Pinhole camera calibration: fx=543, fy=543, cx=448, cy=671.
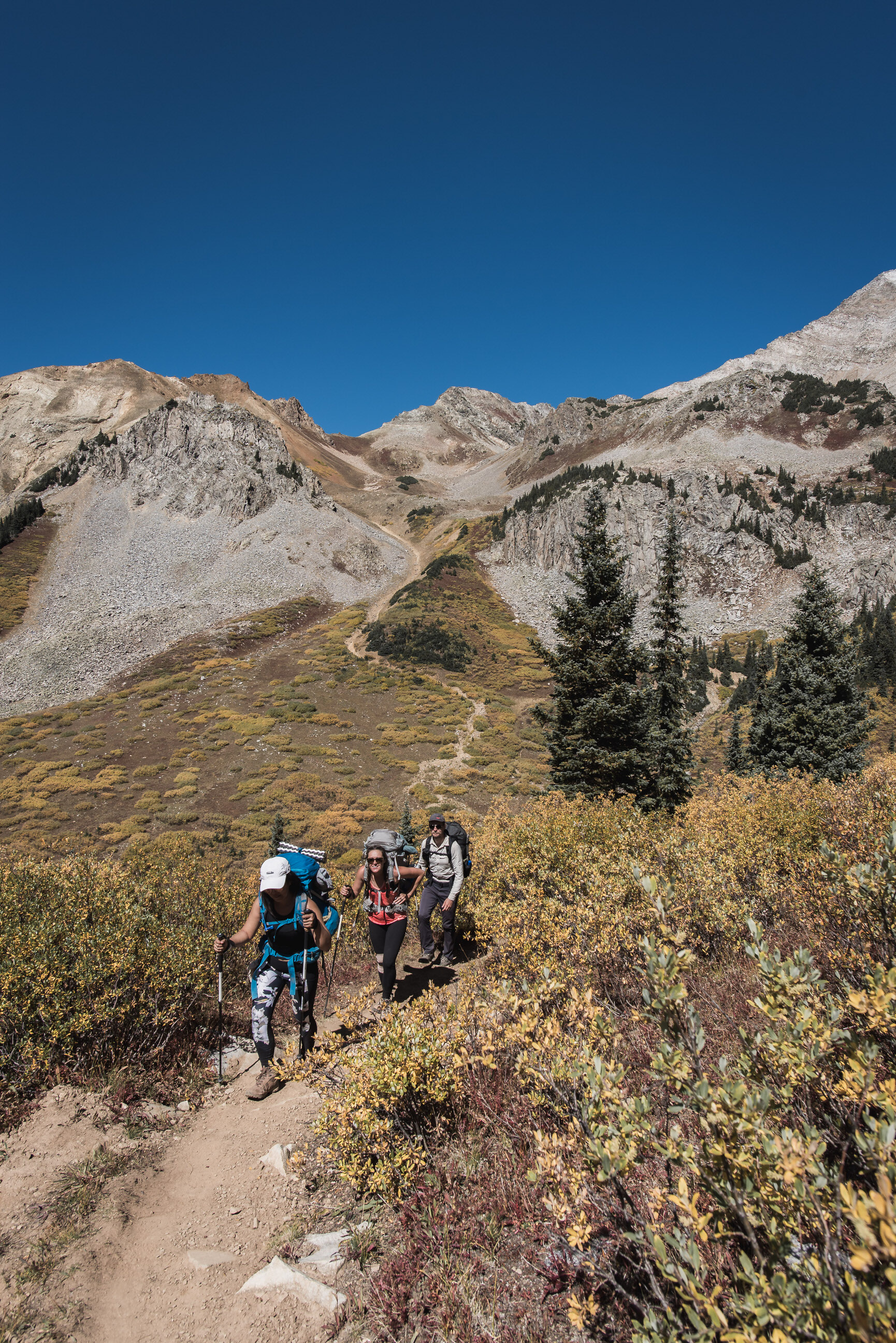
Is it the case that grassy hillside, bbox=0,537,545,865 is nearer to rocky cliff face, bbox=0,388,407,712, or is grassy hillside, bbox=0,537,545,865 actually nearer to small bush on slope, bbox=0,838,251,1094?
rocky cliff face, bbox=0,388,407,712

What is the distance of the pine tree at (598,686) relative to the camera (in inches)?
687

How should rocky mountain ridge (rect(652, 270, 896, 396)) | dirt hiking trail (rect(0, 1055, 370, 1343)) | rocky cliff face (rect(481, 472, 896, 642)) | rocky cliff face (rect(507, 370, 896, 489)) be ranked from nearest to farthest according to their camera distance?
dirt hiking trail (rect(0, 1055, 370, 1343)) → rocky cliff face (rect(481, 472, 896, 642)) → rocky cliff face (rect(507, 370, 896, 489)) → rocky mountain ridge (rect(652, 270, 896, 396))

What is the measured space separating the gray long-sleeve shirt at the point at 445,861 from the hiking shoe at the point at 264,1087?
3.01 meters

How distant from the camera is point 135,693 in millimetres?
46625

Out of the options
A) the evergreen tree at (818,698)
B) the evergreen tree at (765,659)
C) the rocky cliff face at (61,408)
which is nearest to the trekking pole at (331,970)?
the evergreen tree at (818,698)

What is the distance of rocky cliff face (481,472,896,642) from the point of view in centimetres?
7238

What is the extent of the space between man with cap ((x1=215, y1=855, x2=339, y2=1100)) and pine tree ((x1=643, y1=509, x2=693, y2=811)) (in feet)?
51.9

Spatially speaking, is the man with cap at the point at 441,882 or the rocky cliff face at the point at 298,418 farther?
the rocky cliff face at the point at 298,418

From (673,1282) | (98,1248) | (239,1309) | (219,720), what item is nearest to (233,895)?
(98,1248)

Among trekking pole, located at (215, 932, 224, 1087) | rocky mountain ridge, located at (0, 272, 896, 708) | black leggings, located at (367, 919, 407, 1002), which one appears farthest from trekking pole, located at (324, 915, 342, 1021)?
rocky mountain ridge, located at (0, 272, 896, 708)

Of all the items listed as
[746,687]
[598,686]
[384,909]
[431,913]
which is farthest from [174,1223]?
[746,687]

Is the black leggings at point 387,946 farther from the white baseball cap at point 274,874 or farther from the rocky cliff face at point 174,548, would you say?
the rocky cliff face at point 174,548

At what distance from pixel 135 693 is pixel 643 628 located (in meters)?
56.6

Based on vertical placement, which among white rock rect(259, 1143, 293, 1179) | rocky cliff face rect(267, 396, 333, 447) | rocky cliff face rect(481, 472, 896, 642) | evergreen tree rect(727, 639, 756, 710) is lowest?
evergreen tree rect(727, 639, 756, 710)
